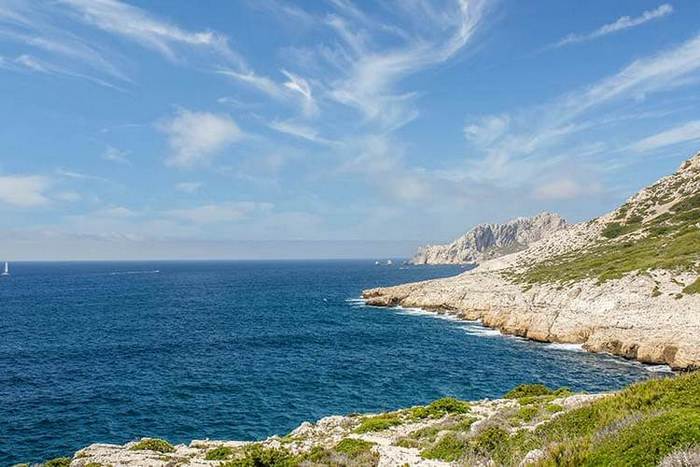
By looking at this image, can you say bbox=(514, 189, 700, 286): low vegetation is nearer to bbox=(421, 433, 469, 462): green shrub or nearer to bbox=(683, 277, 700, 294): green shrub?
bbox=(683, 277, 700, 294): green shrub

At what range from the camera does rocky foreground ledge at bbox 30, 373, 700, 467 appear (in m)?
11.6

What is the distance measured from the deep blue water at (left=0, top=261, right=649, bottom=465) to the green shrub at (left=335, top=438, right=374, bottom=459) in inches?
765

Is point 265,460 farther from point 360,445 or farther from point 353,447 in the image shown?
point 360,445

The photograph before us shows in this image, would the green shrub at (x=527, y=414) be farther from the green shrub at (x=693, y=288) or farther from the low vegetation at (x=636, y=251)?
the low vegetation at (x=636, y=251)

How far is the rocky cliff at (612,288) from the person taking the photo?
59.1 m

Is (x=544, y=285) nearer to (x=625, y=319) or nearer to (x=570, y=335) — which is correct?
(x=570, y=335)

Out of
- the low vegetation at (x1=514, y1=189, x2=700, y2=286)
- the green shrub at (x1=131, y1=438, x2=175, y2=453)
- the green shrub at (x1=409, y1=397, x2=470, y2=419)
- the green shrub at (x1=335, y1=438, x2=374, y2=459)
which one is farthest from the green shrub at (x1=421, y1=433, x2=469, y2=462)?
the low vegetation at (x1=514, y1=189, x2=700, y2=286)

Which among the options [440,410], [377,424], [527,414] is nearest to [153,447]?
[377,424]

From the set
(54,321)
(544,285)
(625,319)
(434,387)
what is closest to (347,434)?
(434,387)

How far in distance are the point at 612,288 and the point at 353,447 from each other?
203ft

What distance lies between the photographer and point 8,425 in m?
39.4

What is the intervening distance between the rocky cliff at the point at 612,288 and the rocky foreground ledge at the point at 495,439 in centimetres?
3977

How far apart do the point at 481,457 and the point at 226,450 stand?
1266 cm

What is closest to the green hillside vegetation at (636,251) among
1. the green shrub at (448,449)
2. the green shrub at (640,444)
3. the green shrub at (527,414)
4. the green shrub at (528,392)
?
the green shrub at (528,392)
